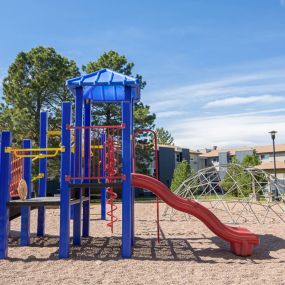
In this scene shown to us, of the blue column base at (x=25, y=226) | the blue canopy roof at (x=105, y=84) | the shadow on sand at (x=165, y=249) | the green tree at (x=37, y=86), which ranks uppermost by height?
the green tree at (x=37, y=86)

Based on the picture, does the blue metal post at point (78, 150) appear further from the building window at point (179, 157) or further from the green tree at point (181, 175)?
the building window at point (179, 157)

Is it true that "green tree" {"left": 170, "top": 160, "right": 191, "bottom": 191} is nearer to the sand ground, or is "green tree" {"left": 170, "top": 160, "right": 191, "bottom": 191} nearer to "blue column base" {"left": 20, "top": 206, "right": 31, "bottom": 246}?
the sand ground

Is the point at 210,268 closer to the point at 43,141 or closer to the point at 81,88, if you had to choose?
the point at 81,88

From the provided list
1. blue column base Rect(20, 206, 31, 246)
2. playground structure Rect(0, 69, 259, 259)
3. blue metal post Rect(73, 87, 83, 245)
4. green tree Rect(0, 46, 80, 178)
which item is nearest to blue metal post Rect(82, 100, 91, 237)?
playground structure Rect(0, 69, 259, 259)

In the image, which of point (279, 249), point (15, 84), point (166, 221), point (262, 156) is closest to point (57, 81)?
point (15, 84)

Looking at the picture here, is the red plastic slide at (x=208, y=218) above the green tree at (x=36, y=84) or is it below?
below

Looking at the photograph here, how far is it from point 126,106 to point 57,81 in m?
19.5

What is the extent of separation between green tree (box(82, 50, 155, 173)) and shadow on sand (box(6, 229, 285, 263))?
692 inches

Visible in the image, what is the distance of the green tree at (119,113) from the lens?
27266 millimetres

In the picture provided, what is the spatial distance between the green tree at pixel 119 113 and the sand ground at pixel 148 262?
17.3 metres

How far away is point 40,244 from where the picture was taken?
8891mm

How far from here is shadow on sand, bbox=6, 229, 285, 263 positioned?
285 inches

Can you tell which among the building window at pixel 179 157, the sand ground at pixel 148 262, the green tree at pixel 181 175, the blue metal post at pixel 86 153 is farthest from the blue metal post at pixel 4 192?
the building window at pixel 179 157

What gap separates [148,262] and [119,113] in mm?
21185
